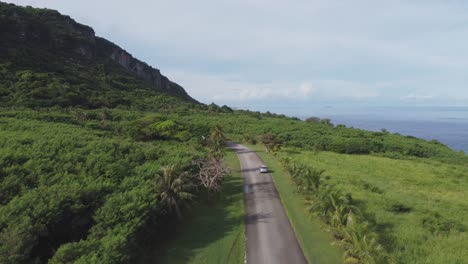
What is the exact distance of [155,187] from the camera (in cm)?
2925

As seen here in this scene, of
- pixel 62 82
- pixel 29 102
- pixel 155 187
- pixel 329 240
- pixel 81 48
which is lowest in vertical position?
pixel 329 240

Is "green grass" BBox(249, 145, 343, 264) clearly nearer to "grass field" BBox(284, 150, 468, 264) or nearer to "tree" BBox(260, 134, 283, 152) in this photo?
"grass field" BBox(284, 150, 468, 264)

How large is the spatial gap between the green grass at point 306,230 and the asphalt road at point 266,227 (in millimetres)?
557

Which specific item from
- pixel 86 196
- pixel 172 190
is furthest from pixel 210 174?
pixel 86 196

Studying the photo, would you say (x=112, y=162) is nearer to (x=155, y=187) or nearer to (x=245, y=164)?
(x=155, y=187)

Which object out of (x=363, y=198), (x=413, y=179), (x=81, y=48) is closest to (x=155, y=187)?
(x=363, y=198)

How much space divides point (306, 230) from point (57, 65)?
11252 centimetres

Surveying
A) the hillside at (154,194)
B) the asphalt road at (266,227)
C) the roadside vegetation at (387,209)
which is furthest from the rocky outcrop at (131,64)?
the asphalt road at (266,227)

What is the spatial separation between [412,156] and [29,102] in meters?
91.7

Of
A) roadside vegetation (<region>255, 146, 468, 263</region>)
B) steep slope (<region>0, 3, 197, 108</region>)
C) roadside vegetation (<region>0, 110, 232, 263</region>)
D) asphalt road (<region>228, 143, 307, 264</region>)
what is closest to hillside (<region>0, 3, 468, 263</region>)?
roadside vegetation (<region>0, 110, 232, 263</region>)

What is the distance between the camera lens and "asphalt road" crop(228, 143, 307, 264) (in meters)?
24.2

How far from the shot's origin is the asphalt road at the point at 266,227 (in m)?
24.2

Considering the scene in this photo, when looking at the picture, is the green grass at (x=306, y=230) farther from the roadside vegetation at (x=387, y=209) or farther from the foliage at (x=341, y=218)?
the foliage at (x=341, y=218)

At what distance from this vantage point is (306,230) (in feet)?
93.4
